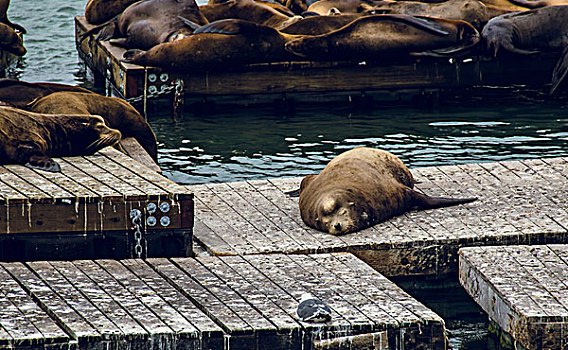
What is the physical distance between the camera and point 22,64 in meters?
15.5

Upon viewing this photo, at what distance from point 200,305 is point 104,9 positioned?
10.4 meters

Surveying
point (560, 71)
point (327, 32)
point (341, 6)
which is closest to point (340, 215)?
point (327, 32)

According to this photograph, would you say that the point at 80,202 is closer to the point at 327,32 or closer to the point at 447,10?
the point at 327,32

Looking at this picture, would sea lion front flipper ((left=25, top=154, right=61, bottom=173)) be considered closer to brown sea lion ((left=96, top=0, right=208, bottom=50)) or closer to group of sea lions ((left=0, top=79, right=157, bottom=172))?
group of sea lions ((left=0, top=79, right=157, bottom=172))

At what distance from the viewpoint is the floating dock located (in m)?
12.0

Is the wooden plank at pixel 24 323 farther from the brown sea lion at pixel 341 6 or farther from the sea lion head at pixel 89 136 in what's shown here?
the brown sea lion at pixel 341 6

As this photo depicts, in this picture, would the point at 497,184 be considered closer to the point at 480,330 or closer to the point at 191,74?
the point at 480,330

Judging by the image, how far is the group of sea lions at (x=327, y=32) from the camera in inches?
470

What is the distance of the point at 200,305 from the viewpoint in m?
4.97

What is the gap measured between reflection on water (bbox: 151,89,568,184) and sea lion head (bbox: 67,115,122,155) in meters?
2.41

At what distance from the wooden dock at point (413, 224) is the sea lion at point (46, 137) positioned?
0.81 m

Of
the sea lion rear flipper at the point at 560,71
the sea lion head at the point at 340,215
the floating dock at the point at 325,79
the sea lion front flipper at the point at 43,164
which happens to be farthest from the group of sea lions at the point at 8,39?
the sea lion head at the point at 340,215

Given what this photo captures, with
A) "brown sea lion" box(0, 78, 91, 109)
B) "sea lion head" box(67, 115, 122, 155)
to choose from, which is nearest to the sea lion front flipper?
"sea lion head" box(67, 115, 122, 155)

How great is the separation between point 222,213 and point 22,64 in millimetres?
9470
